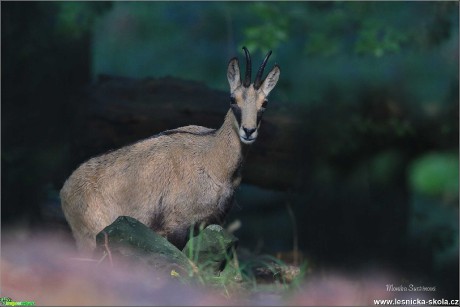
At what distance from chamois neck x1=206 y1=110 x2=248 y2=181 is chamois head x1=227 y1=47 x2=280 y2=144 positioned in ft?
0.49

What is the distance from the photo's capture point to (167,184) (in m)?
7.29

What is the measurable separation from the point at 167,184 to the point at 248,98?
1188 mm

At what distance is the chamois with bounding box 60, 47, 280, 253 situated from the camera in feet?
23.6

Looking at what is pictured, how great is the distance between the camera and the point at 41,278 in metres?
5.53

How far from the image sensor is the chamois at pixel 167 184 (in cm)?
721

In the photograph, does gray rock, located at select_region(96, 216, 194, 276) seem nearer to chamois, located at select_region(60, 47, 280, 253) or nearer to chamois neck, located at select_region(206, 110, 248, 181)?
chamois, located at select_region(60, 47, 280, 253)

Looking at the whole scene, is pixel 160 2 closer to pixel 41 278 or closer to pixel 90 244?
pixel 90 244

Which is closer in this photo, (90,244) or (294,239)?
(90,244)

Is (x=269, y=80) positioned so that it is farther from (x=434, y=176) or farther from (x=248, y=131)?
(x=434, y=176)

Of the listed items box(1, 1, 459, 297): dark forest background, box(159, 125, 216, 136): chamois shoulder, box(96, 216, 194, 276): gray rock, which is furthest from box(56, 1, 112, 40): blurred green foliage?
box(96, 216, 194, 276): gray rock

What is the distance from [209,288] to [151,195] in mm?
1598

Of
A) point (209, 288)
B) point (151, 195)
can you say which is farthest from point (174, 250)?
point (151, 195)

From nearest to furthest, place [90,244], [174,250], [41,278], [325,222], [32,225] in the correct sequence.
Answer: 1. [41,278]
2. [174,250]
3. [90,244]
4. [32,225]
5. [325,222]

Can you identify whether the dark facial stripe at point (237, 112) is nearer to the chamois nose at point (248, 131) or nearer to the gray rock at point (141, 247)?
the chamois nose at point (248, 131)
